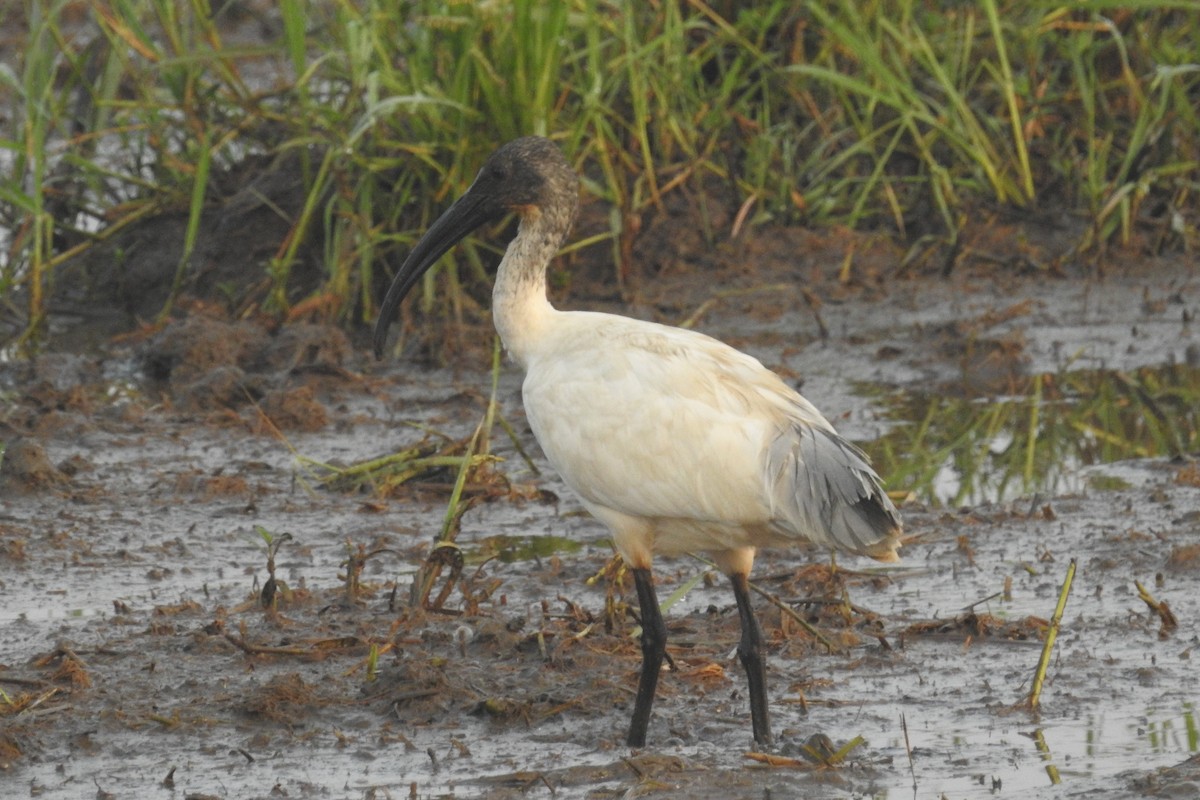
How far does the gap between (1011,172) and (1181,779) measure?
5759mm

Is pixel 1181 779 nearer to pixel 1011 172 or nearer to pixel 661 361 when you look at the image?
pixel 661 361

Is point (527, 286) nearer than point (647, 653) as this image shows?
No

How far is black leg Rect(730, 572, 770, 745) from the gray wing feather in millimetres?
306

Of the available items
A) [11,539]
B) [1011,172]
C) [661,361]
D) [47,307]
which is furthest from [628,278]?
[661,361]

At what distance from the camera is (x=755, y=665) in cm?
459

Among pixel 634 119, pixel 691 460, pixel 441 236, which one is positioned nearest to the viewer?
pixel 691 460

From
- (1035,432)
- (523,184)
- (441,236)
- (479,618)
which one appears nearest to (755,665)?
(479,618)

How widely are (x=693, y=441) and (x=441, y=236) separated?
4.42ft

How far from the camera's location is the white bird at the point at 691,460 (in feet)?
14.6

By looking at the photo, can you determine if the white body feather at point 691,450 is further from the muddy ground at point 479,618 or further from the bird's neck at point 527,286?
the muddy ground at point 479,618

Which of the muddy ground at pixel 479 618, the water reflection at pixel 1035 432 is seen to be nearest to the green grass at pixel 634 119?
the muddy ground at pixel 479 618

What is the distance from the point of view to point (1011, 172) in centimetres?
937

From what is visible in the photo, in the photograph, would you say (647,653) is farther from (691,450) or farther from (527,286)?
(527,286)

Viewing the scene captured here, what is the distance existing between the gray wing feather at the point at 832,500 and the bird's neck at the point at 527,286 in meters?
0.86
